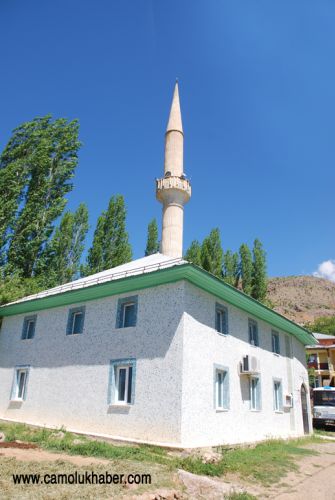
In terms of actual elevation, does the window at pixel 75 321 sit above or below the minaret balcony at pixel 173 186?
below

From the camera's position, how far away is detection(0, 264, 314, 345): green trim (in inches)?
459

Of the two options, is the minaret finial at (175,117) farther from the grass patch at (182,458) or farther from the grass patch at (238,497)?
the grass patch at (238,497)

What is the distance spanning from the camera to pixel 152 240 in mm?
39438

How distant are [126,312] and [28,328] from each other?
636 centimetres

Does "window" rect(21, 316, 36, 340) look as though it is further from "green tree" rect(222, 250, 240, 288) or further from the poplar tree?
"green tree" rect(222, 250, 240, 288)

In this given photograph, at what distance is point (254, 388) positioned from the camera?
14.5 m

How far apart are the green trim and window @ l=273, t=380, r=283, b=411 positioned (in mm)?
2670

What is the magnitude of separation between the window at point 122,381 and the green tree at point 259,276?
2840cm

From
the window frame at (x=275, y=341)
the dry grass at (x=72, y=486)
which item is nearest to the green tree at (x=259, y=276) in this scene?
the window frame at (x=275, y=341)

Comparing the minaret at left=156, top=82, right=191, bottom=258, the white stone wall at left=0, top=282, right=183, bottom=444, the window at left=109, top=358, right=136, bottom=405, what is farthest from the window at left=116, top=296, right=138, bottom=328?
the minaret at left=156, top=82, right=191, bottom=258

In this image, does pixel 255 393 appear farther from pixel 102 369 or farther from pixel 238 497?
pixel 238 497

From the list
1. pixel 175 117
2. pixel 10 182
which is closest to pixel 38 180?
pixel 10 182

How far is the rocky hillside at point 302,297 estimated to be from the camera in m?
101

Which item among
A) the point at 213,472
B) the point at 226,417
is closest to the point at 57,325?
the point at 226,417
